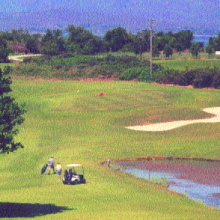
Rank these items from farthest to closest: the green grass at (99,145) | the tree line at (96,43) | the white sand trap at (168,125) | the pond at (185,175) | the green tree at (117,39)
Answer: the green tree at (117,39) → the tree line at (96,43) → the white sand trap at (168,125) → the pond at (185,175) → the green grass at (99,145)

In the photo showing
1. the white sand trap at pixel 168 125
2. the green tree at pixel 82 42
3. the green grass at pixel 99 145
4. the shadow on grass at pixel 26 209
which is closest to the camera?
the shadow on grass at pixel 26 209

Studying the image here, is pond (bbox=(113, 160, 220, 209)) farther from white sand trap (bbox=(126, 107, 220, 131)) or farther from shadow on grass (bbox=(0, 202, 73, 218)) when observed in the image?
white sand trap (bbox=(126, 107, 220, 131))

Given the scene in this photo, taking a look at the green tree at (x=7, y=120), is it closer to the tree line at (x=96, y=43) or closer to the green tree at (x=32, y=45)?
the tree line at (x=96, y=43)

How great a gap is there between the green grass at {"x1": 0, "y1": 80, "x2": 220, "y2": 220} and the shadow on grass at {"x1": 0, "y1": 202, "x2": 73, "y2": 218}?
0.05 metres

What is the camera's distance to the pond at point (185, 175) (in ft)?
100

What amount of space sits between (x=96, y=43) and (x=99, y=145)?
111359 millimetres

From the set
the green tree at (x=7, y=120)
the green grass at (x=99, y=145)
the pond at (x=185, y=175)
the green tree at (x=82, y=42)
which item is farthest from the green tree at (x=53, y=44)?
the green tree at (x=7, y=120)

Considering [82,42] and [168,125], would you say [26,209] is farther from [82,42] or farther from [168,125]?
[82,42]

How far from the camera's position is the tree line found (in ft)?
477

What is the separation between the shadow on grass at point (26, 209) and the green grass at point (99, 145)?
0.05m

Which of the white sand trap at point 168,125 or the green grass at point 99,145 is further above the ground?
the green grass at point 99,145

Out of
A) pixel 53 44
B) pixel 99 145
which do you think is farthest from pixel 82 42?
pixel 99 145

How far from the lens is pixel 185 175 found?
3566 centimetres

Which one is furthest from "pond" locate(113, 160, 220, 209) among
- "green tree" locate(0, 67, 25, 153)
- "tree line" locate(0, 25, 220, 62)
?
"tree line" locate(0, 25, 220, 62)
